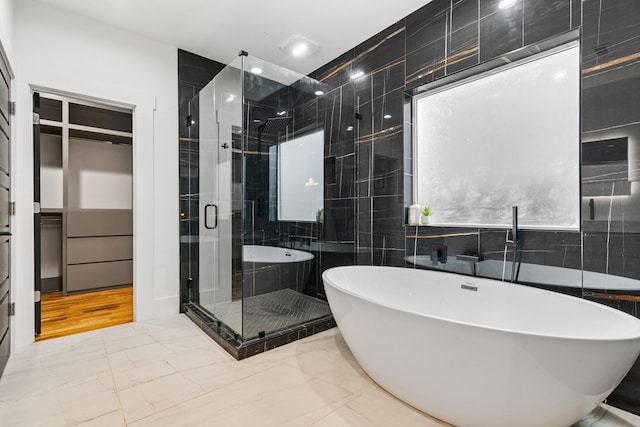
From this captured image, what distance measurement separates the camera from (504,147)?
85.9 inches

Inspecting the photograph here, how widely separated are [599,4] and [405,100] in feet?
4.21

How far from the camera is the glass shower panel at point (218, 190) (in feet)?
7.70

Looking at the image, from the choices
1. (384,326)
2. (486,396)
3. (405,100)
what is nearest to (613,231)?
(486,396)

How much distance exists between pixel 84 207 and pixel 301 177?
3.35m

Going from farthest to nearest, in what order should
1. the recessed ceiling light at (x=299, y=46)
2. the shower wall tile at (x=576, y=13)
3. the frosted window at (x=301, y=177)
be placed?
the recessed ceiling light at (x=299, y=46)
the frosted window at (x=301, y=177)
the shower wall tile at (x=576, y=13)

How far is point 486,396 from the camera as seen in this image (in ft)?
4.01

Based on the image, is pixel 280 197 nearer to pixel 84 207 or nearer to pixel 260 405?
pixel 260 405

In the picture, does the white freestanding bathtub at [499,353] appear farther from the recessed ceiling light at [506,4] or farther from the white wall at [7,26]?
the white wall at [7,26]

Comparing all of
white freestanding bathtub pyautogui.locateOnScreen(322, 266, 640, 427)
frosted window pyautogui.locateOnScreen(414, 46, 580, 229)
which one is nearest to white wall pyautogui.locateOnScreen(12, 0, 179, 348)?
white freestanding bathtub pyautogui.locateOnScreen(322, 266, 640, 427)

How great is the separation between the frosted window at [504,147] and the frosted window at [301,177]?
2.90 feet

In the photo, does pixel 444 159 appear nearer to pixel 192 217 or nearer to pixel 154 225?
pixel 192 217

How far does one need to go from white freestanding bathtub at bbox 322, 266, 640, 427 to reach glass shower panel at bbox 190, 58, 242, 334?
0.98 meters

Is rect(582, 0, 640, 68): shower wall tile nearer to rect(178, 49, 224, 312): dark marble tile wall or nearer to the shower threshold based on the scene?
the shower threshold

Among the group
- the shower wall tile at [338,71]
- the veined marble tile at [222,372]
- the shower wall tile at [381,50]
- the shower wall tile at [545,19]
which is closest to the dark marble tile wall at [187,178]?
the veined marble tile at [222,372]
